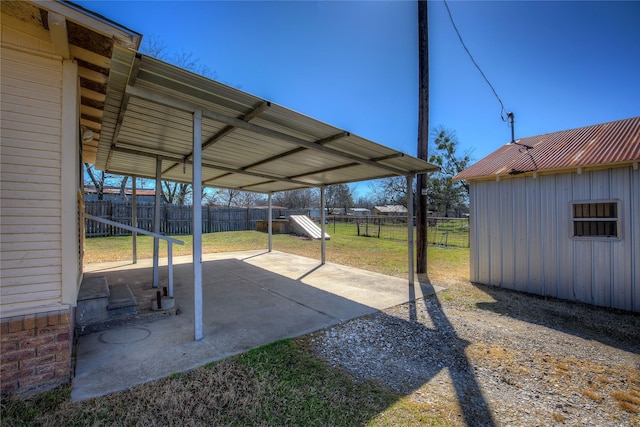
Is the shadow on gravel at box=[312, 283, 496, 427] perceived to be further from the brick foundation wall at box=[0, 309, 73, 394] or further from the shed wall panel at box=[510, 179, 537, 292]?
the shed wall panel at box=[510, 179, 537, 292]

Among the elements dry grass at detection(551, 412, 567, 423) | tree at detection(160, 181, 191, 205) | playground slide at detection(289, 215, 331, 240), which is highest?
tree at detection(160, 181, 191, 205)

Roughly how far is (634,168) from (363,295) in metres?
4.89

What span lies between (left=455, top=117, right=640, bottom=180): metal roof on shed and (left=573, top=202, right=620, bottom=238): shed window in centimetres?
77

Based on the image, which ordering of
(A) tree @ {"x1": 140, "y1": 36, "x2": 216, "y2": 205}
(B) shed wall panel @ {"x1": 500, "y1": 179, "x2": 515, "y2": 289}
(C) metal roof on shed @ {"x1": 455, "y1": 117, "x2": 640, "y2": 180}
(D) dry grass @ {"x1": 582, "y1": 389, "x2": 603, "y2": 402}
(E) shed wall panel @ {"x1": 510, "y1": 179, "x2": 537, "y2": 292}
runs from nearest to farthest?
(D) dry grass @ {"x1": 582, "y1": 389, "x2": 603, "y2": 402}
(C) metal roof on shed @ {"x1": 455, "y1": 117, "x2": 640, "y2": 180}
(E) shed wall panel @ {"x1": 510, "y1": 179, "x2": 537, "y2": 292}
(B) shed wall panel @ {"x1": 500, "y1": 179, "x2": 515, "y2": 289}
(A) tree @ {"x1": 140, "y1": 36, "x2": 216, "y2": 205}

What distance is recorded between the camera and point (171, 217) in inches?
681

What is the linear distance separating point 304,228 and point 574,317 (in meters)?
13.1

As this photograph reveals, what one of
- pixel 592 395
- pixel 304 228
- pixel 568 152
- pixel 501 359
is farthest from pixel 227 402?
pixel 304 228

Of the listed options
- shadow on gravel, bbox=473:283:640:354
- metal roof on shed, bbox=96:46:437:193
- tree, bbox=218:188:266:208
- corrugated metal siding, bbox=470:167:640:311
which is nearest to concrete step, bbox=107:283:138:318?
metal roof on shed, bbox=96:46:437:193

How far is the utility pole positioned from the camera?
22.9ft

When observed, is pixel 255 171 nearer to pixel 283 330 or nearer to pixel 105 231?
pixel 283 330

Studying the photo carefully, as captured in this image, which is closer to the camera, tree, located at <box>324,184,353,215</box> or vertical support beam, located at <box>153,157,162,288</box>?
vertical support beam, located at <box>153,157,162,288</box>

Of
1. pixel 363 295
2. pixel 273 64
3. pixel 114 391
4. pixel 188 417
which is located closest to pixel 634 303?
pixel 363 295

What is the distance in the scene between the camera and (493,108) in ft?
25.7

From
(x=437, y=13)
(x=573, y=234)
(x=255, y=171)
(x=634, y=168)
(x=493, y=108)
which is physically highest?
(x=437, y=13)
